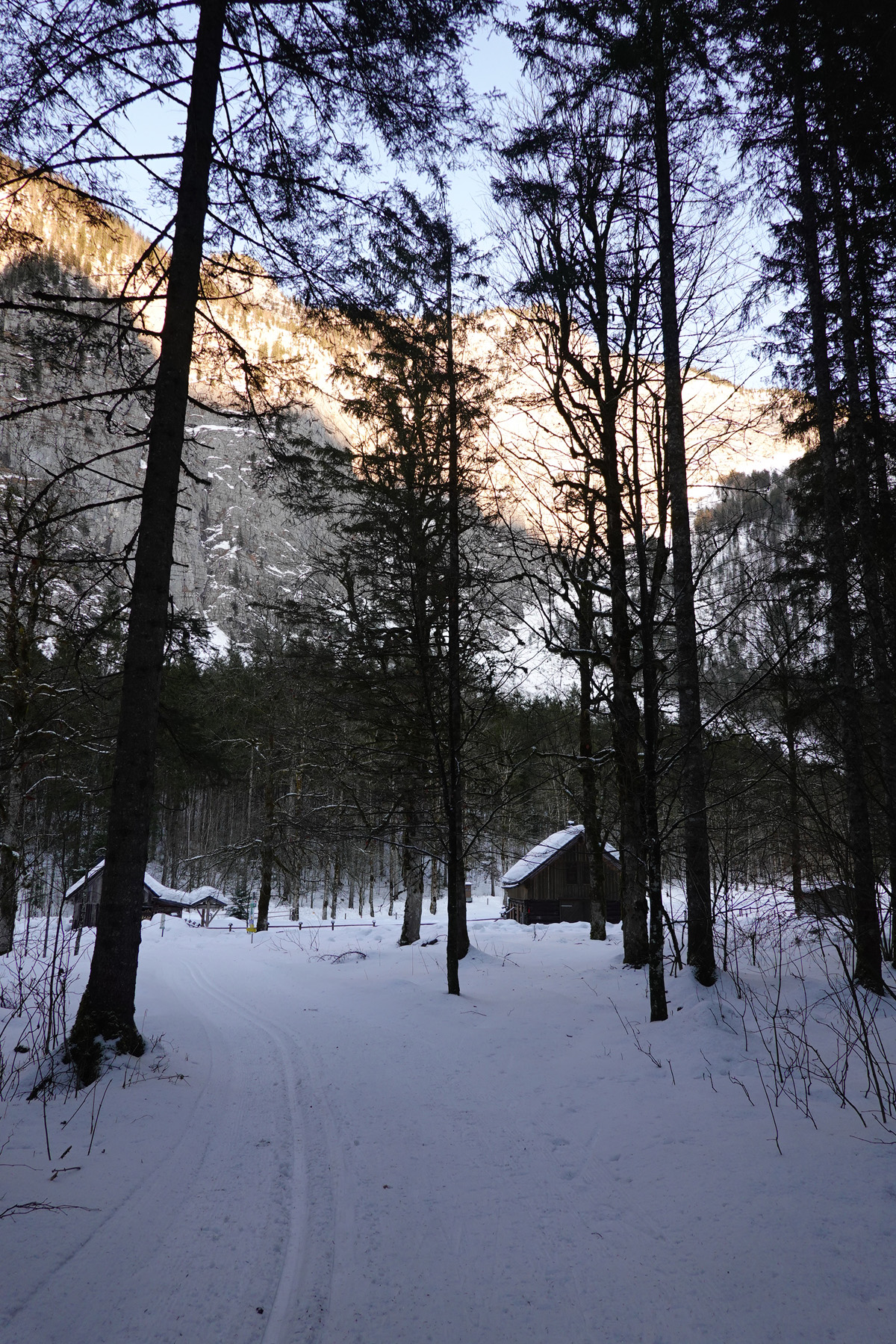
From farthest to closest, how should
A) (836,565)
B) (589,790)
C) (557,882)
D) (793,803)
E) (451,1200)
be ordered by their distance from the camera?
(557,882) < (589,790) < (793,803) < (836,565) < (451,1200)

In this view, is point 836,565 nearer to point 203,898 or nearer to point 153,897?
point 153,897

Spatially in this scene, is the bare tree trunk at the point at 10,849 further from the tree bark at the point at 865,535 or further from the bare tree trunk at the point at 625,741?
the tree bark at the point at 865,535

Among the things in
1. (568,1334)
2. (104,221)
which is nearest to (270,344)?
(104,221)

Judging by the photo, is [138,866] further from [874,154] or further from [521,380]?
[874,154]

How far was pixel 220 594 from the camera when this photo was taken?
115 metres

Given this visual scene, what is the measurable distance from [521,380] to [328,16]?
495 cm

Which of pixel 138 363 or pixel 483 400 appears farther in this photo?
pixel 483 400

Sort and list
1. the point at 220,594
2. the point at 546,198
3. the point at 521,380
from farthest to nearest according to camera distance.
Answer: the point at 220,594 < the point at 521,380 < the point at 546,198

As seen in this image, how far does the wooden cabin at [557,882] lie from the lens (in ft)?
89.8

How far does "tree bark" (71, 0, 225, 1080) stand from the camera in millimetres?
5438

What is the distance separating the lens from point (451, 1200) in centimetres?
322

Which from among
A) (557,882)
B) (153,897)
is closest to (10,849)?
(153,897)

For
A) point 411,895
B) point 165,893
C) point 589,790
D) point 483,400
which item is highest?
point 483,400

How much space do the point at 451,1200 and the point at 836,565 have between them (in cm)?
846
